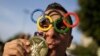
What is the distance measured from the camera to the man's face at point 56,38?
2502 mm

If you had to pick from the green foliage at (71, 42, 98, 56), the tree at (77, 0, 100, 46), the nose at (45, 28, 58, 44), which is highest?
the tree at (77, 0, 100, 46)

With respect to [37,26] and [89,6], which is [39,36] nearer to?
[37,26]

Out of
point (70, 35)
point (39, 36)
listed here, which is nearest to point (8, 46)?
point (39, 36)

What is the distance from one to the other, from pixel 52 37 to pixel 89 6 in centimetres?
2784

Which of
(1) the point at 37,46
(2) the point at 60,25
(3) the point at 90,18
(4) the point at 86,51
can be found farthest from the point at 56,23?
(3) the point at 90,18

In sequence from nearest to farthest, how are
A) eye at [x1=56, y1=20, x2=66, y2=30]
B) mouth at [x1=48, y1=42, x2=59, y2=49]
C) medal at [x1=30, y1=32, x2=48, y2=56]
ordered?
medal at [x1=30, y1=32, x2=48, y2=56] → mouth at [x1=48, y1=42, x2=59, y2=49] → eye at [x1=56, y1=20, x2=66, y2=30]

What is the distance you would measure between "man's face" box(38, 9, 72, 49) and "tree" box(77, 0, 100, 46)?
23790mm

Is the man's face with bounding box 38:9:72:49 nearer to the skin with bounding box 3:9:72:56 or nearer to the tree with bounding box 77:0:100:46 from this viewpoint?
the skin with bounding box 3:9:72:56

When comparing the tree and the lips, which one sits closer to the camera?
the lips

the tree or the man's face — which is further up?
the tree

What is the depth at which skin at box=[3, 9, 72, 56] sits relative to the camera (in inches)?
92.2

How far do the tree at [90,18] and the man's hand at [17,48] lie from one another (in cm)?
2415

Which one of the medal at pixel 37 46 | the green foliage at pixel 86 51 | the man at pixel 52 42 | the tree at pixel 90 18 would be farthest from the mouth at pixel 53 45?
the tree at pixel 90 18

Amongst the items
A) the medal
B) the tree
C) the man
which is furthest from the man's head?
the tree
